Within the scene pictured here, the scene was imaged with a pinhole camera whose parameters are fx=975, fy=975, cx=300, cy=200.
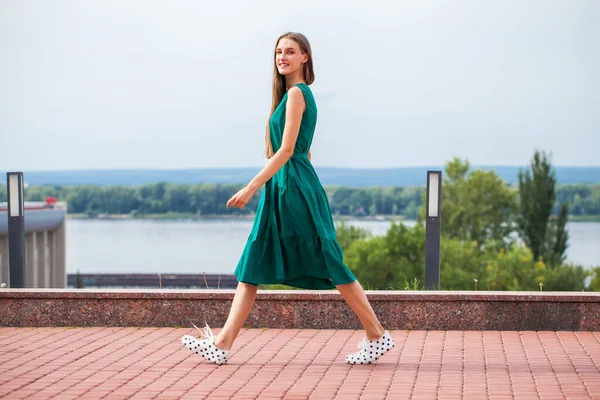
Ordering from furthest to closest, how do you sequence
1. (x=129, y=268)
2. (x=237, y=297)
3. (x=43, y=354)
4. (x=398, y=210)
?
(x=129, y=268)
(x=398, y=210)
(x=43, y=354)
(x=237, y=297)

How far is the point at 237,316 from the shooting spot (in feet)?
18.6

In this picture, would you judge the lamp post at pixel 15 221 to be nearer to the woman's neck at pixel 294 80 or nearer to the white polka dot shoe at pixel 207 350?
the white polka dot shoe at pixel 207 350

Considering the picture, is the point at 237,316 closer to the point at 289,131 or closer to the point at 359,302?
the point at 359,302

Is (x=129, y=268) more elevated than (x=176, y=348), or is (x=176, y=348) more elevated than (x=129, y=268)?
(x=176, y=348)

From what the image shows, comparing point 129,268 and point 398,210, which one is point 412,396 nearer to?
point 398,210

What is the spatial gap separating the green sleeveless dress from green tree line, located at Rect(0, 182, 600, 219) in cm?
8833

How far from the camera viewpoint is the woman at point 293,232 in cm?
557

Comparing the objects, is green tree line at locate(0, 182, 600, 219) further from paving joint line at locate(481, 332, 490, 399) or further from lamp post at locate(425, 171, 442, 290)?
paving joint line at locate(481, 332, 490, 399)

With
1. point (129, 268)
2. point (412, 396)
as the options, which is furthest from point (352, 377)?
point (129, 268)

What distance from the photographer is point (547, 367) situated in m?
5.64

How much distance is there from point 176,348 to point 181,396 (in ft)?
5.04

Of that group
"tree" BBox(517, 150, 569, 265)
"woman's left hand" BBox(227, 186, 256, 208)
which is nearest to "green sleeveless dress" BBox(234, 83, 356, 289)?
"woman's left hand" BBox(227, 186, 256, 208)

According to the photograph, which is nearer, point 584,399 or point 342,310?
point 584,399

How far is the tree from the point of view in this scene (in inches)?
3698
